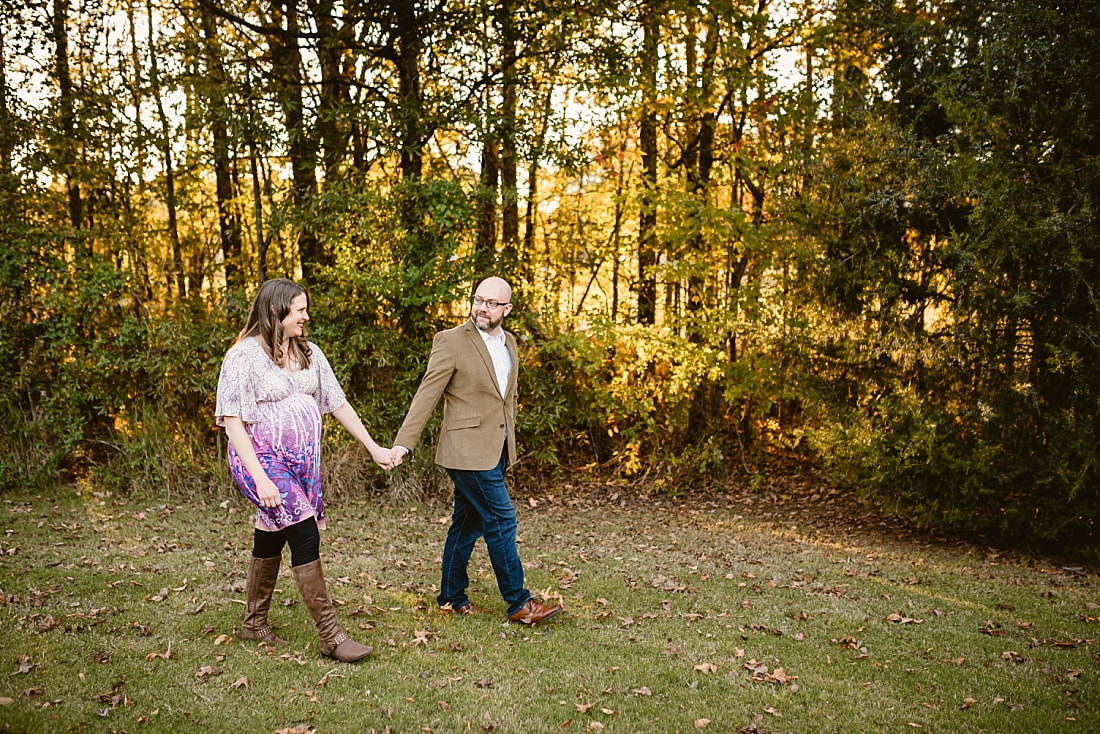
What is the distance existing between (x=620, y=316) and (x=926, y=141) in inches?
179

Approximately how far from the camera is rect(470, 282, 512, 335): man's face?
15.3 feet

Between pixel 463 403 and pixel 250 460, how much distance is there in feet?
4.10

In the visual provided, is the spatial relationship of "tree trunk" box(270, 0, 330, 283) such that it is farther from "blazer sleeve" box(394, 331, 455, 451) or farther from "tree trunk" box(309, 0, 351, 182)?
"blazer sleeve" box(394, 331, 455, 451)

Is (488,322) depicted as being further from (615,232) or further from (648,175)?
(615,232)

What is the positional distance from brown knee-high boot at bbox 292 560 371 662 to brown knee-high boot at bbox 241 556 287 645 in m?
0.24

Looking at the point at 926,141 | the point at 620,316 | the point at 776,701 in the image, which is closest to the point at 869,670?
the point at 776,701

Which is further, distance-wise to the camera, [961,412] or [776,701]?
[961,412]

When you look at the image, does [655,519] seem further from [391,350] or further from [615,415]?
[391,350]

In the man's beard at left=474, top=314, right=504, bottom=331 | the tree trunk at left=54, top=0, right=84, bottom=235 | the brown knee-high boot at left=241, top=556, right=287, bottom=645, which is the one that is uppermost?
the tree trunk at left=54, top=0, right=84, bottom=235

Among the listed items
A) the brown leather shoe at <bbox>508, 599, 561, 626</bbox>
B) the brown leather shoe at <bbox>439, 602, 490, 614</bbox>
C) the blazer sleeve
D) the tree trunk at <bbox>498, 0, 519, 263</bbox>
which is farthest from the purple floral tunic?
the tree trunk at <bbox>498, 0, 519, 263</bbox>

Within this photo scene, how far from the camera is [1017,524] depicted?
6.83 meters

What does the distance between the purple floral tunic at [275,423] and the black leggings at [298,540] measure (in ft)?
0.17

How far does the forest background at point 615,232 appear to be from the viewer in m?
6.60

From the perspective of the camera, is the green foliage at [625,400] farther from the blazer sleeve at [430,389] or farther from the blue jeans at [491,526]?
the blazer sleeve at [430,389]
